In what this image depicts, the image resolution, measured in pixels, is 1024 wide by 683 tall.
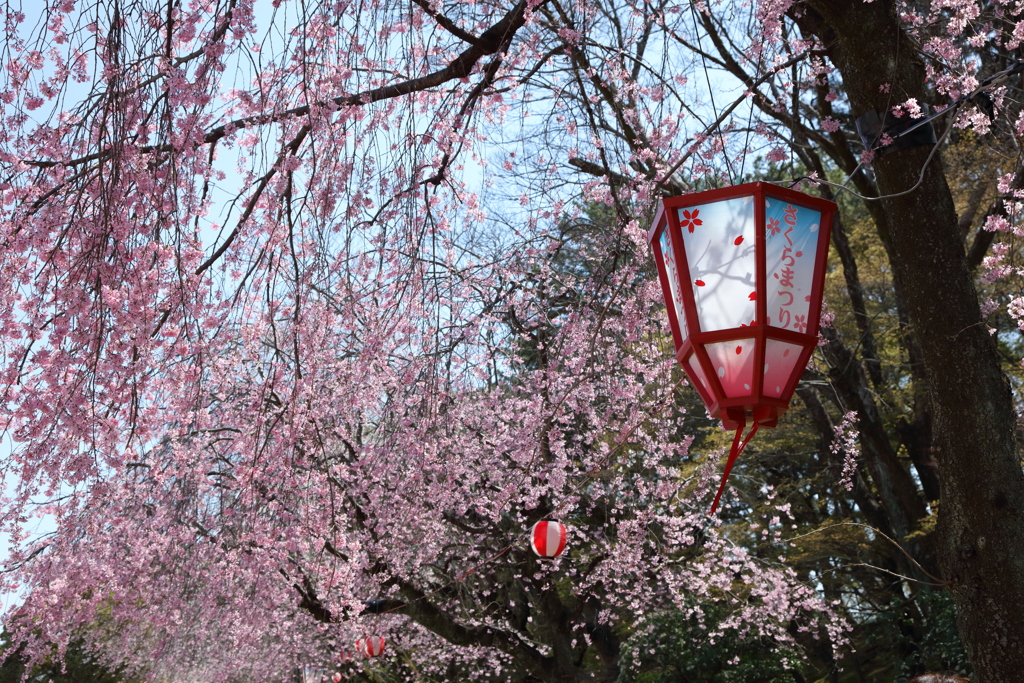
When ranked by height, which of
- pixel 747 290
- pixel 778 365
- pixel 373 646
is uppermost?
pixel 747 290

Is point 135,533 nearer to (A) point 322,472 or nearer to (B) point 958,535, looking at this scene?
(A) point 322,472

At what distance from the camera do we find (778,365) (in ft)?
7.97

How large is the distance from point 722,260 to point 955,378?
4.99 ft

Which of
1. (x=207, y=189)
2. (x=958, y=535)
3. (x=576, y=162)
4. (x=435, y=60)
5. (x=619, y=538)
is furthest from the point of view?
(x=619, y=538)

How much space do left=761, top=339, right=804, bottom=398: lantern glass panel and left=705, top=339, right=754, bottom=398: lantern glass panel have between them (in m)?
0.05

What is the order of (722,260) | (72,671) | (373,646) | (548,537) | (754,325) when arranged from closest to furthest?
1. (754,325)
2. (722,260)
3. (548,537)
4. (373,646)
5. (72,671)

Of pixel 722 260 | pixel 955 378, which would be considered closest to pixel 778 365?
pixel 722 260

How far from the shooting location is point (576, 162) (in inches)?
281

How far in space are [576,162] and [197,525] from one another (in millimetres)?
6516

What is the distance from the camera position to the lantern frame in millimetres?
2383

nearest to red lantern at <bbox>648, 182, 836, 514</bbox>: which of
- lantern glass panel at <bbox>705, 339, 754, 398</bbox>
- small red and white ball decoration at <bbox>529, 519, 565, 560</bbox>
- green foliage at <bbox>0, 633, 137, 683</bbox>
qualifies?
lantern glass panel at <bbox>705, 339, 754, 398</bbox>

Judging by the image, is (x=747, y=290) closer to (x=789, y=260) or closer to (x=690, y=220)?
(x=789, y=260)

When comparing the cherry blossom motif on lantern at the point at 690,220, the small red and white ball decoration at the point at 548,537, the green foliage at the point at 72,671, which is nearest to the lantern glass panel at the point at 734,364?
the cherry blossom motif on lantern at the point at 690,220

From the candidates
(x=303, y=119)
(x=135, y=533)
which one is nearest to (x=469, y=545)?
(x=135, y=533)
